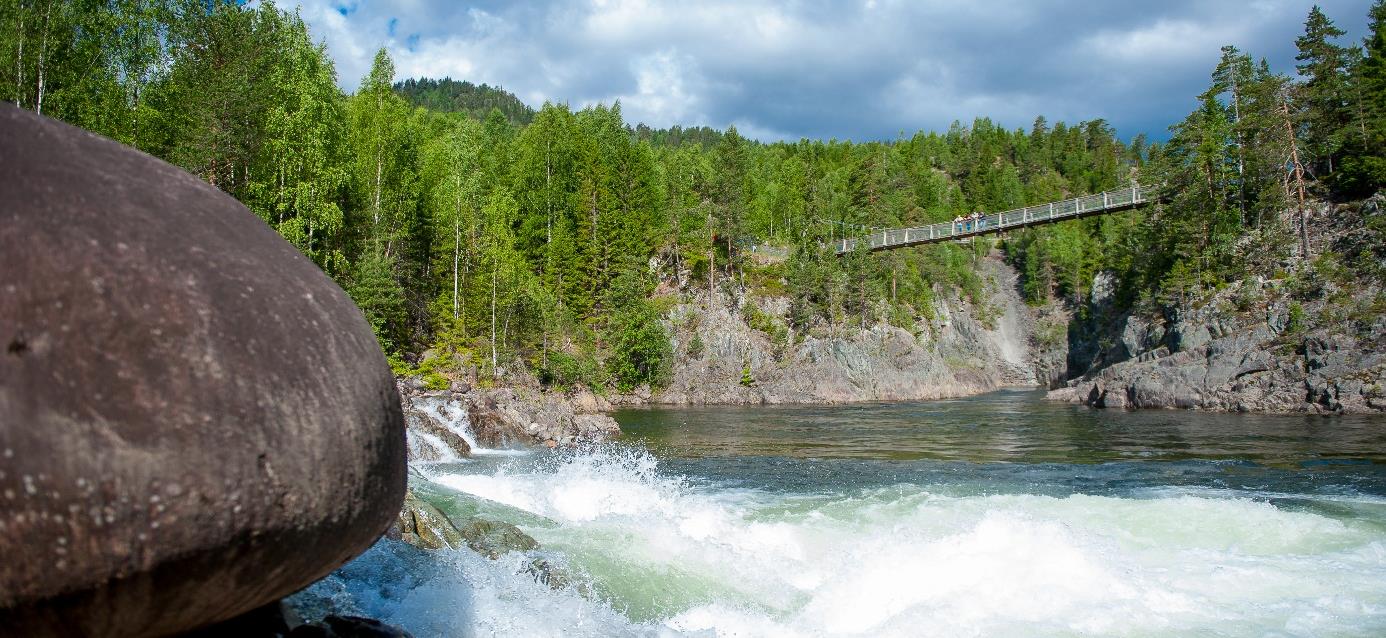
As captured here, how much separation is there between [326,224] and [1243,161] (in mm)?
55191

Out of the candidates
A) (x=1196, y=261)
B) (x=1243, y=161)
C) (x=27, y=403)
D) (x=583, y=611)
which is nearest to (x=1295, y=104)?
(x=1243, y=161)

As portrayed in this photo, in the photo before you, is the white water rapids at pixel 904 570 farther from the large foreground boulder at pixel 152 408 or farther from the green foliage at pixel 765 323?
the green foliage at pixel 765 323

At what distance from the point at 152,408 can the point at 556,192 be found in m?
56.1

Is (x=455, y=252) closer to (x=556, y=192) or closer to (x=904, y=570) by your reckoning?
(x=556, y=192)

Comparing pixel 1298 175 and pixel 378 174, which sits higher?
pixel 378 174

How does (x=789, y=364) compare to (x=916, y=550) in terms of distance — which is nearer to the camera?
(x=916, y=550)

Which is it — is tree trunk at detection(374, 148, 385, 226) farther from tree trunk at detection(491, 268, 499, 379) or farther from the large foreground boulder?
the large foreground boulder

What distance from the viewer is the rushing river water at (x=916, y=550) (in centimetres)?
812

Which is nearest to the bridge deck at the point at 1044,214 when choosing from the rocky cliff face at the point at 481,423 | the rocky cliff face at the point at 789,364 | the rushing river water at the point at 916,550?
the rocky cliff face at the point at 789,364

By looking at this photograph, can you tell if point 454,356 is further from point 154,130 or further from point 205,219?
point 205,219

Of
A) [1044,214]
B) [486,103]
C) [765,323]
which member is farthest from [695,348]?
[486,103]

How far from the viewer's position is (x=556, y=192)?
57500 millimetres

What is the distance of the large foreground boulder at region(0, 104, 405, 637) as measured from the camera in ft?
8.93

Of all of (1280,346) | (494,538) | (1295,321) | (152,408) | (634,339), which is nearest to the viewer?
(152,408)
